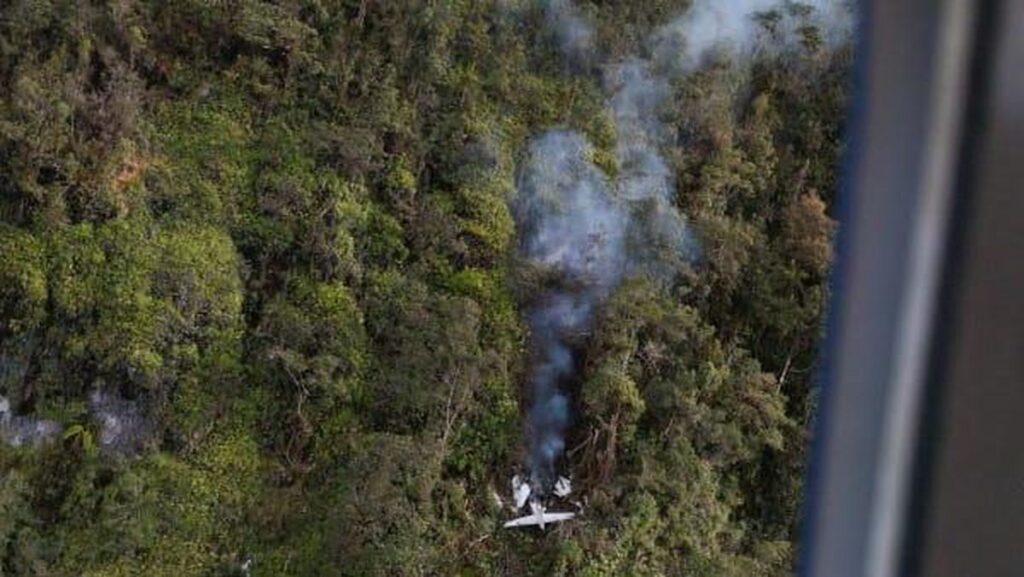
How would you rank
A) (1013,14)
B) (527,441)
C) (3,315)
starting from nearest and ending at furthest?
(1013,14), (3,315), (527,441)

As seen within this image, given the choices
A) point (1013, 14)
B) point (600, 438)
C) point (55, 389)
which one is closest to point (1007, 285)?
point (1013, 14)

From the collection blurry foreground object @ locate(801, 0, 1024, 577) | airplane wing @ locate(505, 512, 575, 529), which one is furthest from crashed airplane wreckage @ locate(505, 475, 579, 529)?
blurry foreground object @ locate(801, 0, 1024, 577)

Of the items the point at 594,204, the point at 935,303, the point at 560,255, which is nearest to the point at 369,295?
the point at 560,255

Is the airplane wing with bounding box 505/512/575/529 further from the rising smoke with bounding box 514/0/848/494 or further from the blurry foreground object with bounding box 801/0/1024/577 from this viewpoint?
the blurry foreground object with bounding box 801/0/1024/577

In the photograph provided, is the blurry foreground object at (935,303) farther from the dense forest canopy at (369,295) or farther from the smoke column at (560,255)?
the smoke column at (560,255)

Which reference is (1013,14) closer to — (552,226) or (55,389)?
(552,226)

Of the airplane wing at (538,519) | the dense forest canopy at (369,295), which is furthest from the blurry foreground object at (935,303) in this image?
the airplane wing at (538,519)

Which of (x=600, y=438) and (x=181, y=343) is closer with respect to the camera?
(x=181, y=343)
